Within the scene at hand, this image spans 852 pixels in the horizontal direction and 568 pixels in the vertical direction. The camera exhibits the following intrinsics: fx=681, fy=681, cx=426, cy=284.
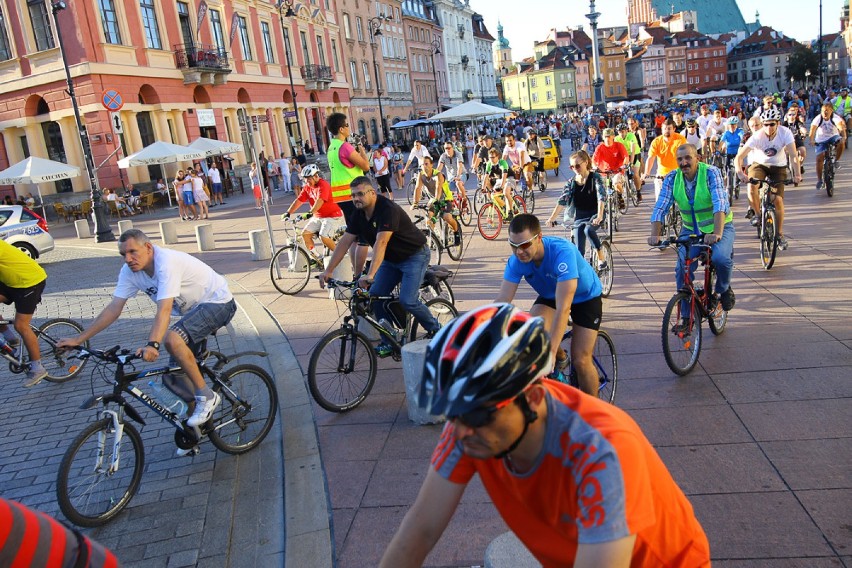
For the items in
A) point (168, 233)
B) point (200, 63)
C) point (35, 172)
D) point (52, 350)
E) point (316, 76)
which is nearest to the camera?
point (52, 350)

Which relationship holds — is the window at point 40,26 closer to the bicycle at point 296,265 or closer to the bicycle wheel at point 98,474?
the bicycle at point 296,265

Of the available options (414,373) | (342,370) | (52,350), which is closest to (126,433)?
(342,370)

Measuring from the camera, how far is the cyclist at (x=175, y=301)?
469 cm

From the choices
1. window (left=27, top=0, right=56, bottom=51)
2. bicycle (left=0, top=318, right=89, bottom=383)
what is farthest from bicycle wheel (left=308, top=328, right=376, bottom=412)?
window (left=27, top=0, right=56, bottom=51)

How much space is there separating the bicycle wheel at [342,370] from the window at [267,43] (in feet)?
134

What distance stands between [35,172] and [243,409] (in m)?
22.3

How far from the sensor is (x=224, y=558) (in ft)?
12.7

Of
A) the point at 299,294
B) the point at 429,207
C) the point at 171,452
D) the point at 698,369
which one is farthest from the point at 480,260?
the point at 171,452

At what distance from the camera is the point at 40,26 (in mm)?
29422

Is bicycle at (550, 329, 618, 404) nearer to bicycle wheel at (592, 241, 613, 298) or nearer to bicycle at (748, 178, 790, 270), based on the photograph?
bicycle wheel at (592, 241, 613, 298)

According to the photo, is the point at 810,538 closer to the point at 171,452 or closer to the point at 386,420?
the point at 386,420

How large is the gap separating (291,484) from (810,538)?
3111 mm

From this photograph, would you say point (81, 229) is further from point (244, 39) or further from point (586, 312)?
point (244, 39)

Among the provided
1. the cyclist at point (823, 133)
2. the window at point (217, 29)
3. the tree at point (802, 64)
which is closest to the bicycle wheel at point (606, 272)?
the cyclist at point (823, 133)
